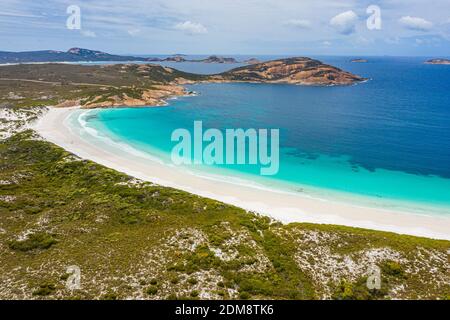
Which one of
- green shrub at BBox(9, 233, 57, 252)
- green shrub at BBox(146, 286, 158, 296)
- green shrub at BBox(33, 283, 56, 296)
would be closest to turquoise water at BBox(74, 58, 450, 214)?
green shrub at BBox(146, 286, 158, 296)

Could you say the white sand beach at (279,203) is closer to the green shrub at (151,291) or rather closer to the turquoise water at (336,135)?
the turquoise water at (336,135)

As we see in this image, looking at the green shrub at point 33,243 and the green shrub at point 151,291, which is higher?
the green shrub at point 33,243

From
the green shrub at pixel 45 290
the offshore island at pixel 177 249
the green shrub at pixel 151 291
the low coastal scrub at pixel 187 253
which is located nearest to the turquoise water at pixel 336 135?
the offshore island at pixel 177 249

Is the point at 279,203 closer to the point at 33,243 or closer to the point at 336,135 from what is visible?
the point at 33,243

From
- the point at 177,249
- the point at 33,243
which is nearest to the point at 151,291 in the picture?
the point at 177,249
